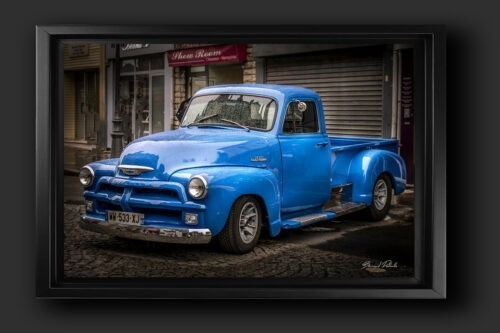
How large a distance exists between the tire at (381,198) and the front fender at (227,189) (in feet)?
2.92

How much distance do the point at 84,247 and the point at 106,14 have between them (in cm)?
188

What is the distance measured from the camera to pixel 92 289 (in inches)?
264

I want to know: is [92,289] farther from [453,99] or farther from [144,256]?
[453,99]

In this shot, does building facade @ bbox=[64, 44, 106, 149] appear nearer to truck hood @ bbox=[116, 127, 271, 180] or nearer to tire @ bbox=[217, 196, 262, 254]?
truck hood @ bbox=[116, 127, 271, 180]

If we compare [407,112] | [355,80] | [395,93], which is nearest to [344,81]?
[355,80]

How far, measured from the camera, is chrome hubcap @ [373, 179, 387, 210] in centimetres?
730

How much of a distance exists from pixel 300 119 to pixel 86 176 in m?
1.98

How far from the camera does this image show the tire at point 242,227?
6.85m

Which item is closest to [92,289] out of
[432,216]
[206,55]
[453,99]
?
[206,55]

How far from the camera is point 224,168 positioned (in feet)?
22.7

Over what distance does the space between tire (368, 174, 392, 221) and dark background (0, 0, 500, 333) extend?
660mm
